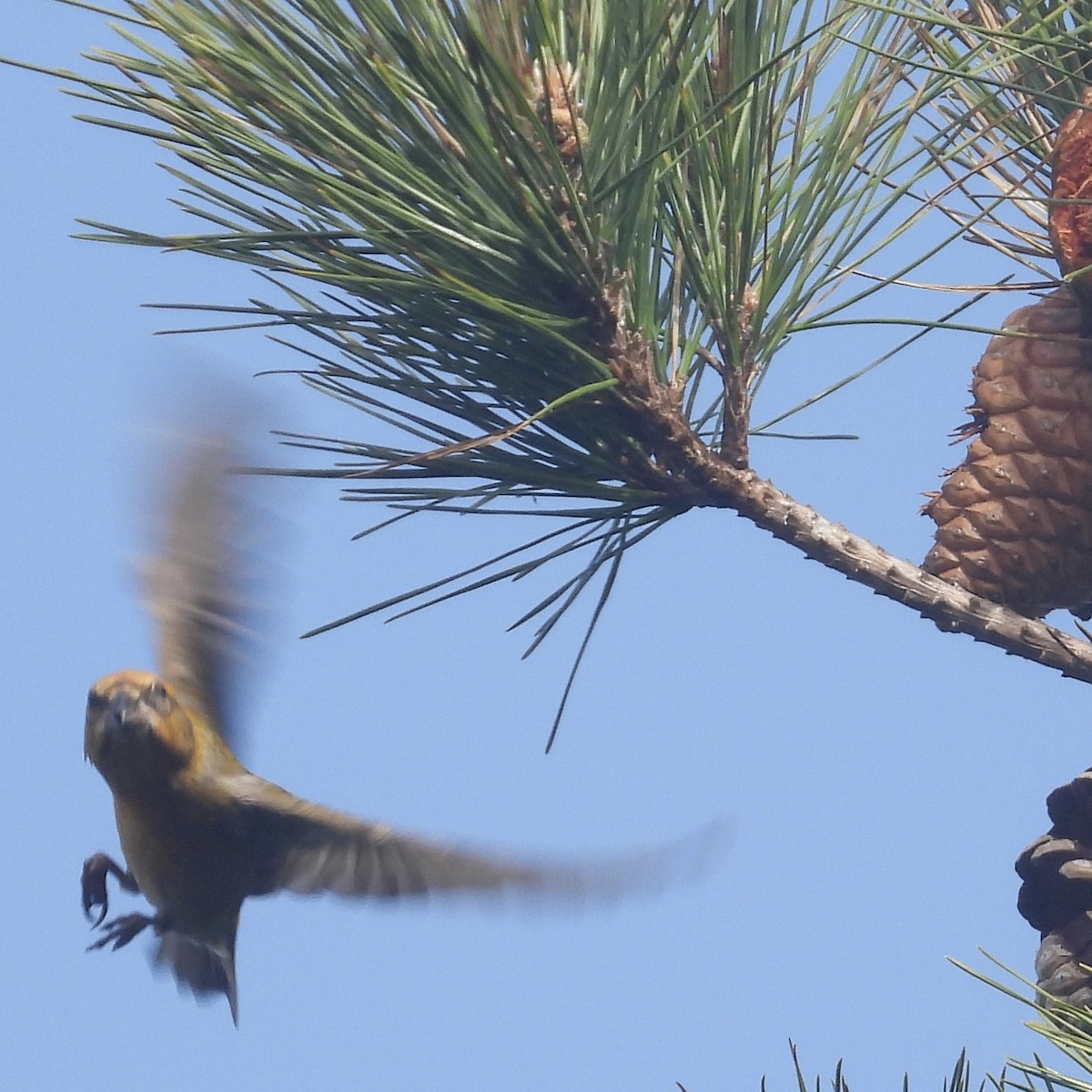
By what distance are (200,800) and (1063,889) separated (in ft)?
4.15

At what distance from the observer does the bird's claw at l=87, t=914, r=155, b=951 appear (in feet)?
7.84

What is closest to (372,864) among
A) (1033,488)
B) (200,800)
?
(200,800)

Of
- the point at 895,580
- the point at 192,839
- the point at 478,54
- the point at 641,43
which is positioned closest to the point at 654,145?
the point at 641,43

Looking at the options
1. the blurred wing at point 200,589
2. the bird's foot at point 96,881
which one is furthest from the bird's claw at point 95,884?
the blurred wing at point 200,589

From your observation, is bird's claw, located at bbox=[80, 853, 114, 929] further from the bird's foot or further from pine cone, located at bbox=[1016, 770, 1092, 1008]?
pine cone, located at bbox=[1016, 770, 1092, 1008]

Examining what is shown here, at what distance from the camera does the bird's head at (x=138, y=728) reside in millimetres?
2234

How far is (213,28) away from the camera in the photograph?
1.43 m

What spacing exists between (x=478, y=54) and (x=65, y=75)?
36 centimetres

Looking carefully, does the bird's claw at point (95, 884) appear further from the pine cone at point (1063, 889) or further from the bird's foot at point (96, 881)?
the pine cone at point (1063, 889)

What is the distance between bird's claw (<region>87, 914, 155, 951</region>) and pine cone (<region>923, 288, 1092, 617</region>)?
1394 millimetres

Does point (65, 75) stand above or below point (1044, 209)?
below

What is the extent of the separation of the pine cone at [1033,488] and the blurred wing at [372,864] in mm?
476

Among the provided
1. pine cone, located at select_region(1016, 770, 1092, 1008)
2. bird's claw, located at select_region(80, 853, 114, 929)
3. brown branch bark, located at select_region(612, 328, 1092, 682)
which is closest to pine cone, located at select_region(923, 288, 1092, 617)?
brown branch bark, located at select_region(612, 328, 1092, 682)

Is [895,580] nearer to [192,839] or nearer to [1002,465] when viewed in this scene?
[1002,465]
